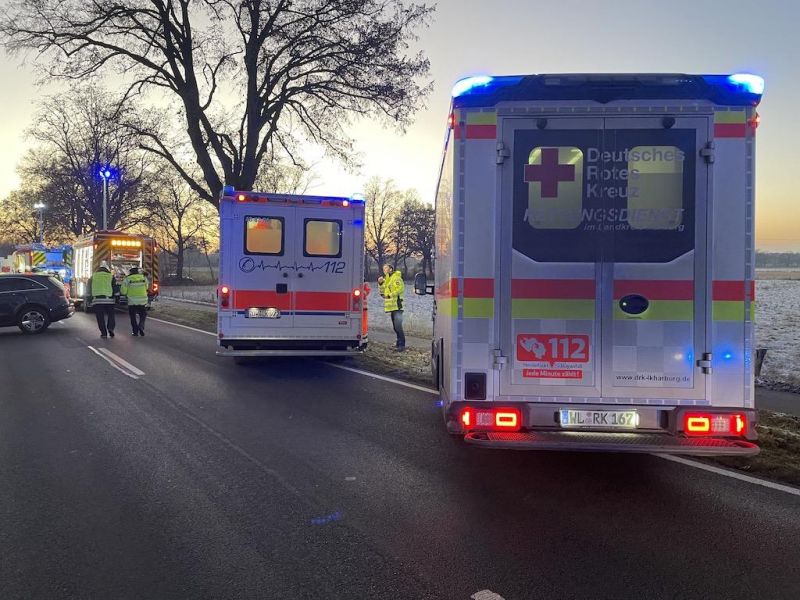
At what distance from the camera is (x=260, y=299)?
35.9ft

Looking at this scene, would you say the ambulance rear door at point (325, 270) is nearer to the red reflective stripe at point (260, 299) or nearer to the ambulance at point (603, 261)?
the red reflective stripe at point (260, 299)

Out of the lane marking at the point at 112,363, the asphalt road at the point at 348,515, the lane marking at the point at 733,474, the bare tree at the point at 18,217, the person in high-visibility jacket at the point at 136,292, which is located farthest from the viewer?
the bare tree at the point at 18,217

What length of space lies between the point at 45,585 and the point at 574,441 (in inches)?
136

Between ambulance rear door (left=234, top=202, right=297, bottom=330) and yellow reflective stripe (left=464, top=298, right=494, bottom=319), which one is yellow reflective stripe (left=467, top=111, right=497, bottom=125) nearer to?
yellow reflective stripe (left=464, top=298, right=494, bottom=319)

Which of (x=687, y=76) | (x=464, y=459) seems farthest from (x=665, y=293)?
(x=464, y=459)

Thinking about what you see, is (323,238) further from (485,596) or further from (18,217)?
(18,217)

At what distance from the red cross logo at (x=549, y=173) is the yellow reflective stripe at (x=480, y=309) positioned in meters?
0.91

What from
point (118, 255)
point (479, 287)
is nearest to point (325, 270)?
point (479, 287)

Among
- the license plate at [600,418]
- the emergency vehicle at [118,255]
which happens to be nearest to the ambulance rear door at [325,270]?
the license plate at [600,418]

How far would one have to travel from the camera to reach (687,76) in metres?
4.52

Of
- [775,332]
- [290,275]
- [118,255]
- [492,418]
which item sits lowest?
[775,332]

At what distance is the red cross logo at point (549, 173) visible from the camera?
4.68 m

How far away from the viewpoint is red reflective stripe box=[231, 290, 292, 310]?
428 inches

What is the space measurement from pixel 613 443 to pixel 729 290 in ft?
4.61
